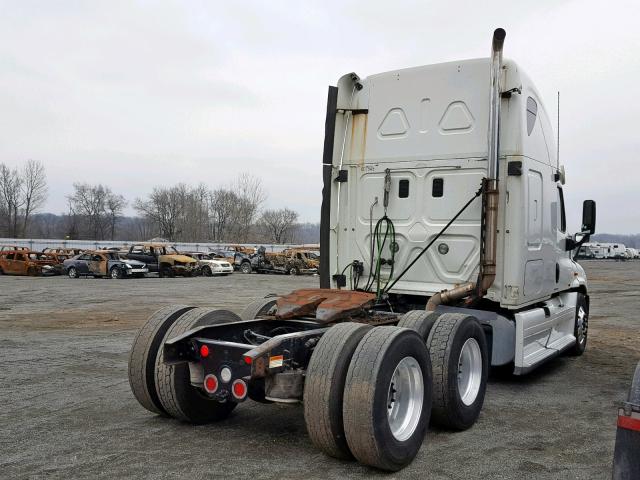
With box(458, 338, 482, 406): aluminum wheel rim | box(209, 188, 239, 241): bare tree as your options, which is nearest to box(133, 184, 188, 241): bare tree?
box(209, 188, 239, 241): bare tree

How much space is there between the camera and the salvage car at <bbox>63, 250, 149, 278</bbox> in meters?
30.8

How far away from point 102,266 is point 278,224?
3221 inches

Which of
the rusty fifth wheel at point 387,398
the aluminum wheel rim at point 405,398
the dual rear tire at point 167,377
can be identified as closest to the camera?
the rusty fifth wheel at point 387,398

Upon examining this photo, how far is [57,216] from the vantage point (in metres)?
120

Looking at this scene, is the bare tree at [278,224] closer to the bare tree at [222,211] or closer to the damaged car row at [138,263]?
the bare tree at [222,211]

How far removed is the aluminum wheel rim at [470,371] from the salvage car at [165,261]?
94.2 feet

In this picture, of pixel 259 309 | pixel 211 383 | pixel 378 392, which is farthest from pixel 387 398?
pixel 259 309

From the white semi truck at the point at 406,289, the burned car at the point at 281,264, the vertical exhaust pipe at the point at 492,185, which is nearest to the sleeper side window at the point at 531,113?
the white semi truck at the point at 406,289

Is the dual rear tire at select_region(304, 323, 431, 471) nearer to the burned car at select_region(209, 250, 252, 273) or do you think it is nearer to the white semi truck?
the white semi truck

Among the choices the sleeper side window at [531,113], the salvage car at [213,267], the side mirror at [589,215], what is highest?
the sleeper side window at [531,113]

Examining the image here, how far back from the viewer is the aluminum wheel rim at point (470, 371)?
544 centimetres

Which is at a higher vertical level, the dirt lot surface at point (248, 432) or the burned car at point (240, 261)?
the burned car at point (240, 261)

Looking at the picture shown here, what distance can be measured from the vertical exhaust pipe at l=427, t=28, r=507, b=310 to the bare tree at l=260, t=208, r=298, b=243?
10361 cm

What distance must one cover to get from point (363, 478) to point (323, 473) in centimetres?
29
